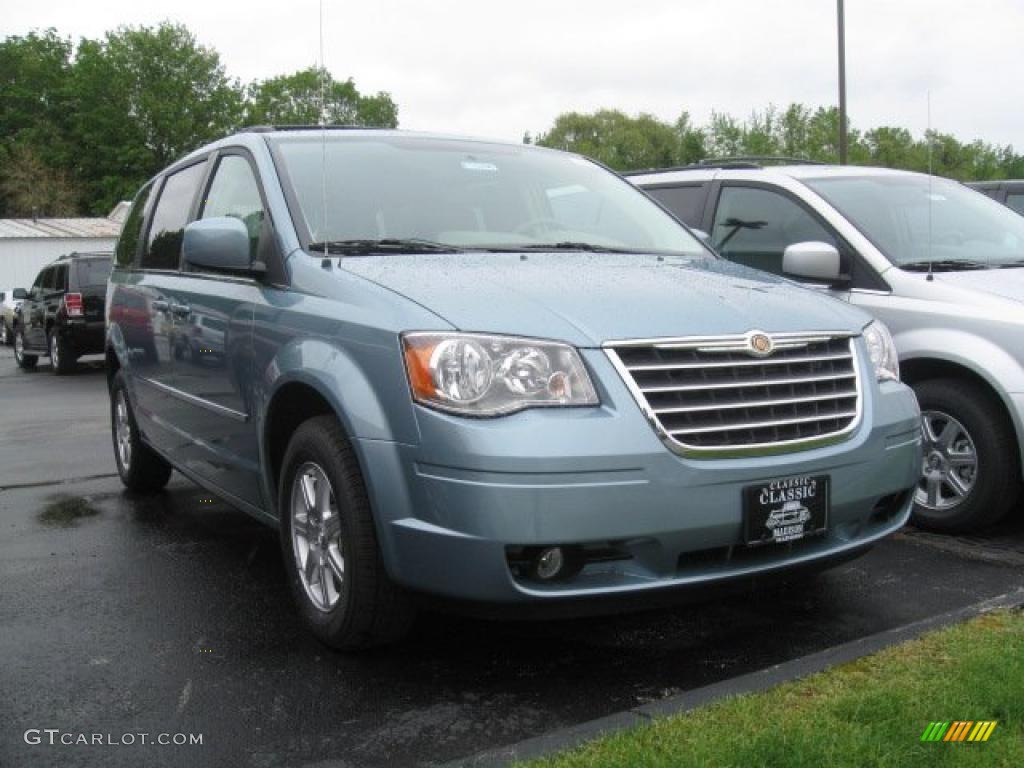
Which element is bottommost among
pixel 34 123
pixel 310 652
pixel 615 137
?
pixel 310 652

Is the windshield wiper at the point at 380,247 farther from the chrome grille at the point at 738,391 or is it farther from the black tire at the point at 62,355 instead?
the black tire at the point at 62,355

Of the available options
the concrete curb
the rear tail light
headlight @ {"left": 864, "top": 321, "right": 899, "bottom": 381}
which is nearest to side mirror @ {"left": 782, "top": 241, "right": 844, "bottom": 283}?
headlight @ {"left": 864, "top": 321, "right": 899, "bottom": 381}

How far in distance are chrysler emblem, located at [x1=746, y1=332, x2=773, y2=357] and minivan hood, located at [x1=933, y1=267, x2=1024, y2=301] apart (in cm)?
214

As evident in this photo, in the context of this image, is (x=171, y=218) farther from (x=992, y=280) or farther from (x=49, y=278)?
(x=49, y=278)

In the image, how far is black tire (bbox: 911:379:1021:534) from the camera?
5.14 m

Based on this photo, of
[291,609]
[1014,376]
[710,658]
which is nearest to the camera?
[710,658]

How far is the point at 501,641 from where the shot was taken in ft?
13.1

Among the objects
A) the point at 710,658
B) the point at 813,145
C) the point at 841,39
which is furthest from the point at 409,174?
the point at 813,145

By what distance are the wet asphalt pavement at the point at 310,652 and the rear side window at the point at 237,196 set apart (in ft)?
4.90

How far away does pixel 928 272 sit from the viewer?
5.55 meters

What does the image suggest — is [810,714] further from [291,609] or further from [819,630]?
[291,609]

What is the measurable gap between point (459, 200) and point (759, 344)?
1.58 metres

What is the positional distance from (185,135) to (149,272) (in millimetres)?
61463

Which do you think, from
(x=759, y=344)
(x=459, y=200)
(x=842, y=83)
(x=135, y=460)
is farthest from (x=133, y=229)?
(x=842, y=83)
